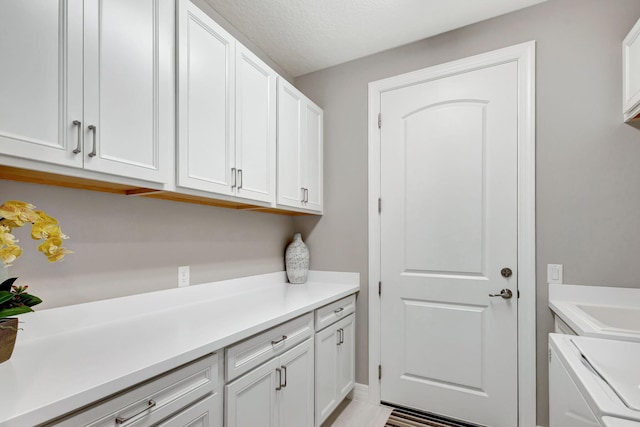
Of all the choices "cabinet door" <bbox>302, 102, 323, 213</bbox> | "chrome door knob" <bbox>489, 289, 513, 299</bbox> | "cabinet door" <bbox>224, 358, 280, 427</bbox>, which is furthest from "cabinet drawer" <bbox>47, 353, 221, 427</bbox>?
"chrome door knob" <bbox>489, 289, 513, 299</bbox>

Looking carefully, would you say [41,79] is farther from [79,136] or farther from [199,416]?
[199,416]

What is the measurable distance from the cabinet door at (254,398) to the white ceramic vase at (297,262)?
1026 millimetres

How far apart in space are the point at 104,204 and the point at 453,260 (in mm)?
2052

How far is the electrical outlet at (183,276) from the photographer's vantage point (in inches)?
69.2

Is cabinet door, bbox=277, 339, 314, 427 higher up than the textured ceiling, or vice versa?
the textured ceiling

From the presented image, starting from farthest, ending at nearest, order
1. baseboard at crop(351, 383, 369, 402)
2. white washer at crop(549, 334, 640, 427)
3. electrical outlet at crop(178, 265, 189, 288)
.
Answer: baseboard at crop(351, 383, 369, 402), electrical outlet at crop(178, 265, 189, 288), white washer at crop(549, 334, 640, 427)

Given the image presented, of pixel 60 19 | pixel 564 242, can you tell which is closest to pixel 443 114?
pixel 564 242

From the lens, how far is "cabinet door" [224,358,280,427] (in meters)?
1.27

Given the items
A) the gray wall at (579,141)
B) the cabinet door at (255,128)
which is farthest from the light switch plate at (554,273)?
the cabinet door at (255,128)

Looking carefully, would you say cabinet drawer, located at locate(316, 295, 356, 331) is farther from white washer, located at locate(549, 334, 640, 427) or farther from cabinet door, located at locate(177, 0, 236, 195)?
white washer, located at locate(549, 334, 640, 427)

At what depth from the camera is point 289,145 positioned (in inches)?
88.3

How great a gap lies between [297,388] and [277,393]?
0.60ft

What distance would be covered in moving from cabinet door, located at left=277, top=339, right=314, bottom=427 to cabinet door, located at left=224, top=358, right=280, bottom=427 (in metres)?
0.06

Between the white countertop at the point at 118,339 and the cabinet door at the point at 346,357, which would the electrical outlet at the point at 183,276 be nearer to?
the white countertop at the point at 118,339
